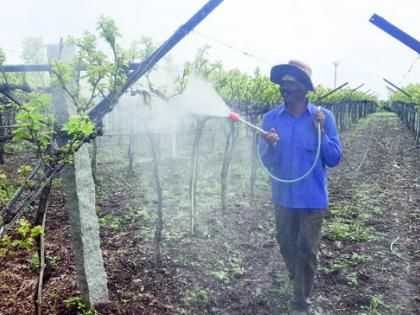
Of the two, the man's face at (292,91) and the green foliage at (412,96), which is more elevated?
the green foliage at (412,96)

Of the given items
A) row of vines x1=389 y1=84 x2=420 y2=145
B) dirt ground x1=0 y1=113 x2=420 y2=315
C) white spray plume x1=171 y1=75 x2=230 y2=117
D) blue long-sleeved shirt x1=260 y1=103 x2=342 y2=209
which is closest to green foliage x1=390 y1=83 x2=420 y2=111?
row of vines x1=389 y1=84 x2=420 y2=145

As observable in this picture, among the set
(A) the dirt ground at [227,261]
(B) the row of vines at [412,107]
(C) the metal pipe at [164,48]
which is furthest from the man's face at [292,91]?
(B) the row of vines at [412,107]

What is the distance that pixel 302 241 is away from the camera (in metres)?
4.04

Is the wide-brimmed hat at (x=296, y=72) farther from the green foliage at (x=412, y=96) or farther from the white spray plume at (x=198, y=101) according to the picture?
the green foliage at (x=412, y=96)

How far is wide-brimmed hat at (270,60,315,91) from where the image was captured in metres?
3.91

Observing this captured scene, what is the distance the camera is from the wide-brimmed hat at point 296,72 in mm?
3912

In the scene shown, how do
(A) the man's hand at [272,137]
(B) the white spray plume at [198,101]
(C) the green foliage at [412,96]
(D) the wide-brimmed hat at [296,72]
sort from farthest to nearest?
(C) the green foliage at [412,96] < (B) the white spray plume at [198,101] < (A) the man's hand at [272,137] < (D) the wide-brimmed hat at [296,72]

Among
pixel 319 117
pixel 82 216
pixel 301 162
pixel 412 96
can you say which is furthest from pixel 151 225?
pixel 412 96

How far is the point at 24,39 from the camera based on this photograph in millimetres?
9672

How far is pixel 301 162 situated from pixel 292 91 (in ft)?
2.40

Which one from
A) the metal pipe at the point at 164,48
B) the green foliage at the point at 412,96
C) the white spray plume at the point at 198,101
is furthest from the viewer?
the green foliage at the point at 412,96

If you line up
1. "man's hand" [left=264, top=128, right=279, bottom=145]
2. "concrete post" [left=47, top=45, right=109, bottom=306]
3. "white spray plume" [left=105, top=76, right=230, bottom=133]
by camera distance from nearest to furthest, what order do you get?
"concrete post" [left=47, top=45, right=109, bottom=306]
"man's hand" [left=264, top=128, right=279, bottom=145]
"white spray plume" [left=105, top=76, right=230, bottom=133]

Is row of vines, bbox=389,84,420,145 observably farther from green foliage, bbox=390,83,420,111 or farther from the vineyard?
the vineyard

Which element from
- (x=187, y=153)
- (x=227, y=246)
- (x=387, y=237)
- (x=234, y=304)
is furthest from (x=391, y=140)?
(x=234, y=304)
